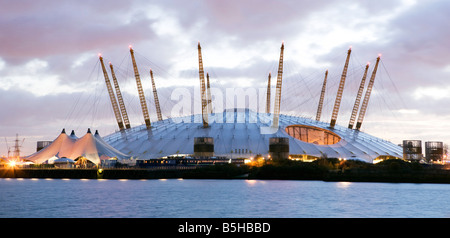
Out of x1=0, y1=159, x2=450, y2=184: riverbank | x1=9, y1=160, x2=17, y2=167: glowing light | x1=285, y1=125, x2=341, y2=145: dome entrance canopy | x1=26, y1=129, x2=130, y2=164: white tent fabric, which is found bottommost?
x1=0, y1=159, x2=450, y2=184: riverbank

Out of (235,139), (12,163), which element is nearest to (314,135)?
(235,139)

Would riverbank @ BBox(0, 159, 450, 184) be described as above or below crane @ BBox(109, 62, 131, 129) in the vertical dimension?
below

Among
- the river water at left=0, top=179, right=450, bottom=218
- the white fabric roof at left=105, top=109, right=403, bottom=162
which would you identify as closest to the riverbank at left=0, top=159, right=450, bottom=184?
the white fabric roof at left=105, top=109, right=403, bottom=162

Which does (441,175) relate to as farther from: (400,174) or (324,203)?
(324,203)

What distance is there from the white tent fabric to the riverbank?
3431 mm

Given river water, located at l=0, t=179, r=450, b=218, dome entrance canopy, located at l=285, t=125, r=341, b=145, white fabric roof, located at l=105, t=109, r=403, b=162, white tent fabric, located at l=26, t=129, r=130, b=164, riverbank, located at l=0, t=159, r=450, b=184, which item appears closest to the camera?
river water, located at l=0, t=179, r=450, b=218

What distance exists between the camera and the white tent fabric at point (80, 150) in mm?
132250

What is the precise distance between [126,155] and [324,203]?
7980cm

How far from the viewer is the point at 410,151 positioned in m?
158

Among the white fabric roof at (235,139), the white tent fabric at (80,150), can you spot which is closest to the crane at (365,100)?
the white fabric roof at (235,139)

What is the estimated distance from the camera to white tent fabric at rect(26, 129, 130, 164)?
5207 inches

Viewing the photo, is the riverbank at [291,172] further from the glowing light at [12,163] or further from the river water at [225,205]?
the river water at [225,205]

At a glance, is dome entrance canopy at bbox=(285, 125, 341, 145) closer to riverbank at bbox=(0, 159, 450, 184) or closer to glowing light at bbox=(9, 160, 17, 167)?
riverbank at bbox=(0, 159, 450, 184)
